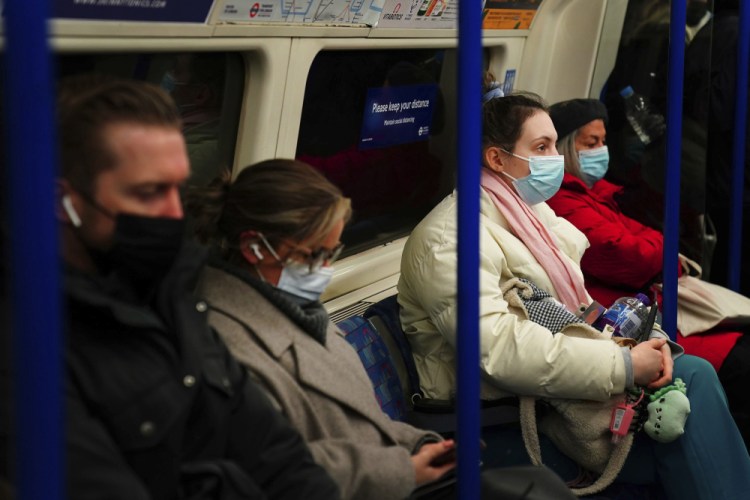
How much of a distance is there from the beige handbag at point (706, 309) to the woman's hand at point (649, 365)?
874mm

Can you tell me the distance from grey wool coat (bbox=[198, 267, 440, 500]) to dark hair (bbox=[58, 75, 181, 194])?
51 cm

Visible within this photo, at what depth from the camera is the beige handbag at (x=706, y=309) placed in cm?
388

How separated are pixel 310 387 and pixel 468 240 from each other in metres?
0.47

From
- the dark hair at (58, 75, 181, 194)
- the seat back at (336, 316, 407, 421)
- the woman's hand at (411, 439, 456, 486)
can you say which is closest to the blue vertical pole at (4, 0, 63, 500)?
the dark hair at (58, 75, 181, 194)

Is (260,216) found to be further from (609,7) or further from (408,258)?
(609,7)

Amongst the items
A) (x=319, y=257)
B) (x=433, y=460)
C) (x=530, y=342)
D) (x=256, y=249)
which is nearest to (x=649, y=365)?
(x=530, y=342)

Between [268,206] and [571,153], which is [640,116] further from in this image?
[268,206]

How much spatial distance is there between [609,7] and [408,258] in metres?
2.62

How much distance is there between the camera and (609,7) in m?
5.06

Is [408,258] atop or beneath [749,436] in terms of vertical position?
atop

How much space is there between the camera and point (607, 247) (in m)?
3.90

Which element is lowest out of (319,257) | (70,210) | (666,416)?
(666,416)

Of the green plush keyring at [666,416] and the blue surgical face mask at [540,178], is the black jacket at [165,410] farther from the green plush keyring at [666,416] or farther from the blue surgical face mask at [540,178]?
the blue surgical face mask at [540,178]

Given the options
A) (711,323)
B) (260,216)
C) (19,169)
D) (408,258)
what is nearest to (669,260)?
(711,323)
